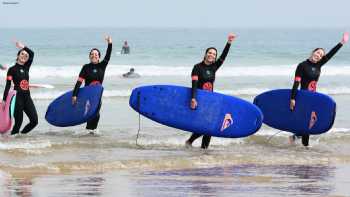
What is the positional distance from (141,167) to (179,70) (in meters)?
25.1

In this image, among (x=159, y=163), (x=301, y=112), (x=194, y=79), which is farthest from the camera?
(x=301, y=112)

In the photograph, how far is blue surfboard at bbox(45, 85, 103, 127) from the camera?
490 inches

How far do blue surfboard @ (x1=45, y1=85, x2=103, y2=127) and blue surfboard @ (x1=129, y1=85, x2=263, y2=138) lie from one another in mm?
1367

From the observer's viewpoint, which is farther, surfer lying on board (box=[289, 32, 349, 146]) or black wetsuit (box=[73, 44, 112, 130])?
black wetsuit (box=[73, 44, 112, 130])

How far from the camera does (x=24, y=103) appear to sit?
1211 centimetres

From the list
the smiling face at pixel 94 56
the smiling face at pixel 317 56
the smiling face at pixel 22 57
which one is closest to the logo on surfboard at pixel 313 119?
the smiling face at pixel 317 56

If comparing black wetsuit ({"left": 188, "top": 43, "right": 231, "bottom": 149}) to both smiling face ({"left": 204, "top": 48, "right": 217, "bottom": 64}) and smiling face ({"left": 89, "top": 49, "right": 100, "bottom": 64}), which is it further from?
smiling face ({"left": 89, "top": 49, "right": 100, "bottom": 64})

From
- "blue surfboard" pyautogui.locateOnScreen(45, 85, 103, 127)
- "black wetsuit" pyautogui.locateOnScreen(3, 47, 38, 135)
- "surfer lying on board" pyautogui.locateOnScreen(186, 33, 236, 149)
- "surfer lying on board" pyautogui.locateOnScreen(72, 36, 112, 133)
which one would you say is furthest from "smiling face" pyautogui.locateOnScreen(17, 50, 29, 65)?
"surfer lying on board" pyautogui.locateOnScreen(186, 33, 236, 149)

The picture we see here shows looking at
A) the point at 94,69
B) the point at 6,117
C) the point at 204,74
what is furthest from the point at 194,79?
the point at 6,117

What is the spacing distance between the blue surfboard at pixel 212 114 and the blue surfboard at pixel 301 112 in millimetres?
1008

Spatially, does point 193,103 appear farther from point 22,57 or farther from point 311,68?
point 22,57

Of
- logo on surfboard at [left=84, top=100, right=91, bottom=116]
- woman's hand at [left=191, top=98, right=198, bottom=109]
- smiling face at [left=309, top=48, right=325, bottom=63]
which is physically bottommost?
logo on surfboard at [left=84, top=100, right=91, bottom=116]

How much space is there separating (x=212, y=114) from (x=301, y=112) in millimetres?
1486

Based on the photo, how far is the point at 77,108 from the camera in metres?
12.8
